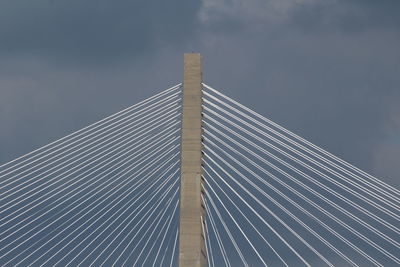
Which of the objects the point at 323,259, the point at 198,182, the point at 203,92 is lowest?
the point at 323,259

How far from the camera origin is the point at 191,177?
→ 48.2m

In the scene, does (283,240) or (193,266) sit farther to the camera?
(193,266)

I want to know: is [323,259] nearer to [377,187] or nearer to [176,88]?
[377,187]

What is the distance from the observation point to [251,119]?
48969 mm

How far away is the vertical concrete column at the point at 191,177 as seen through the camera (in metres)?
47.7

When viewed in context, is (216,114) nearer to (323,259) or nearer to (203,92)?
(203,92)

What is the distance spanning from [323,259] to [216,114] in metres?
7.52

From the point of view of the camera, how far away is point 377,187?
151 ft

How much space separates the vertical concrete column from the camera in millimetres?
47688

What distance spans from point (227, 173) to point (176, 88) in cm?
400

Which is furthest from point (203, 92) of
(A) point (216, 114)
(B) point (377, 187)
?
(B) point (377, 187)

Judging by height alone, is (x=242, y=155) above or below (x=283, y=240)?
above

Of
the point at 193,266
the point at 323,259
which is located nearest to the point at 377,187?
the point at 323,259

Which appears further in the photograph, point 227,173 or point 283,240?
point 227,173
